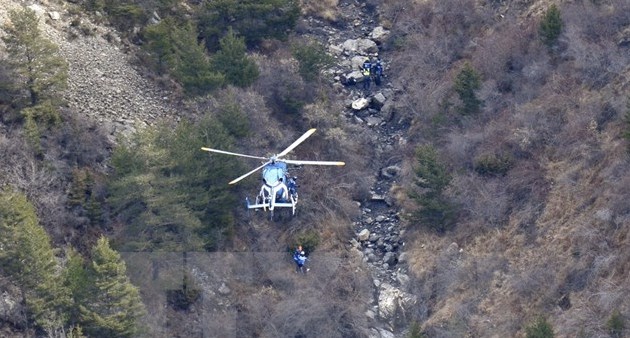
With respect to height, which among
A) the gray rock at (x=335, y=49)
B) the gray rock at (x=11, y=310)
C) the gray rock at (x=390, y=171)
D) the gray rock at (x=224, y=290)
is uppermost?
A: the gray rock at (x=11, y=310)

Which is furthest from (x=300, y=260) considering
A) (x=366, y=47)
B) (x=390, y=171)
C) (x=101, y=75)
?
(x=366, y=47)

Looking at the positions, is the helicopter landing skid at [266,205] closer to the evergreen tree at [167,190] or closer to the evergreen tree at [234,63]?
the evergreen tree at [167,190]

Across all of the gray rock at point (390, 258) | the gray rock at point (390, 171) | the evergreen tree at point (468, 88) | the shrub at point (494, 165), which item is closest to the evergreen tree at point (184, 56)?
the gray rock at point (390, 171)

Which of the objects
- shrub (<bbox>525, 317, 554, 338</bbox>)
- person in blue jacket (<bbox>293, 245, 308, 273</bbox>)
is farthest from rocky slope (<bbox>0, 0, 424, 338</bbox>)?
shrub (<bbox>525, 317, 554, 338</bbox>)

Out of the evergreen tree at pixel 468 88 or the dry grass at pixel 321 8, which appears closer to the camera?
the evergreen tree at pixel 468 88

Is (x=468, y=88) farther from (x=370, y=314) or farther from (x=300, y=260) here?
(x=370, y=314)

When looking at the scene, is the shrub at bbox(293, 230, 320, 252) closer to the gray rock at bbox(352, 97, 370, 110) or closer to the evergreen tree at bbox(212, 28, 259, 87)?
the evergreen tree at bbox(212, 28, 259, 87)

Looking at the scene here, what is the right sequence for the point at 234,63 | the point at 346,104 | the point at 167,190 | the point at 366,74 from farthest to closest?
the point at 366,74 < the point at 346,104 < the point at 234,63 < the point at 167,190
